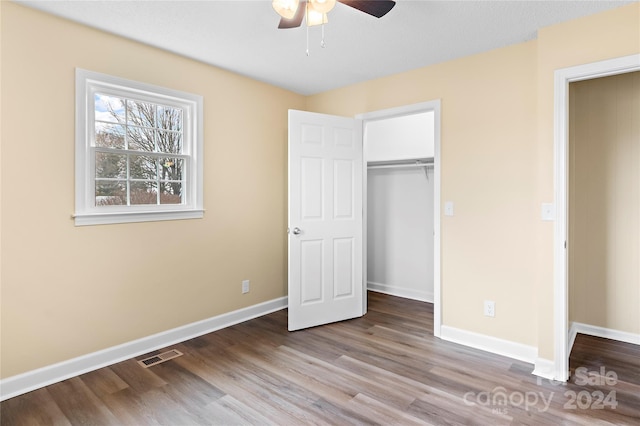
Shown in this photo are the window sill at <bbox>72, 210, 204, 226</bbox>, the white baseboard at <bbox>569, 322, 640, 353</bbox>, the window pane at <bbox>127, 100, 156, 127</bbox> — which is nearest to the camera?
the window sill at <bbox>72, 210, 204, 226</bbox>

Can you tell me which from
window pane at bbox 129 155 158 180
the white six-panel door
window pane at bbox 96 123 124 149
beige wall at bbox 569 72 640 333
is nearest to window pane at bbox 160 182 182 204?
window pane at bbox 129 155 158 180

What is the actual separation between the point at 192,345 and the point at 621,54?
148 inches

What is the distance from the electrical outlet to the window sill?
259 cm

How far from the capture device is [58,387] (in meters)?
2.36

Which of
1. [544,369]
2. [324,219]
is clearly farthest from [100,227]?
[544,369]

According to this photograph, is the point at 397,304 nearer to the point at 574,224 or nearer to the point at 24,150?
the point at 574,224

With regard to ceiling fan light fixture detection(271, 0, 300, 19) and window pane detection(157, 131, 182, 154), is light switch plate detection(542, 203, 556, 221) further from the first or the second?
window pane detection(157, 131, 182, 154)

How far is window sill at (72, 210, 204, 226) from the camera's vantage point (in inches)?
101

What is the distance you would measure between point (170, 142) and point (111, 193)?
666 millimetres

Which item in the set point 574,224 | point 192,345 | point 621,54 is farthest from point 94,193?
point 574,224

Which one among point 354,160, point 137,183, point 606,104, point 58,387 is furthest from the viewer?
point 354,160

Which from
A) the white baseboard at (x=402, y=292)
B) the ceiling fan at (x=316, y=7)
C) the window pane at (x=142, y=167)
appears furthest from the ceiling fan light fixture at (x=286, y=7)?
the white baseboard at (x=402, y=292)

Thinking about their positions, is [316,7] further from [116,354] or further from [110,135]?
[116,354]

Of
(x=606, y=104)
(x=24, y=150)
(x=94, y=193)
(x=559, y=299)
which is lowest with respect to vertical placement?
(x=559, y=299)
